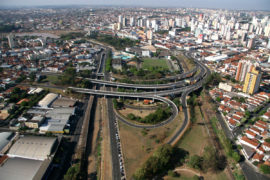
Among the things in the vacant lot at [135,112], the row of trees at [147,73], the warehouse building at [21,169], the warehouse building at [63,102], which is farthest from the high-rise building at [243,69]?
the warehouse building at [21,169]

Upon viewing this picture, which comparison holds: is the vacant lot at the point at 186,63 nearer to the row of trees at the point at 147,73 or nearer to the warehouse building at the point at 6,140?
the row of trees at the point at 147,73

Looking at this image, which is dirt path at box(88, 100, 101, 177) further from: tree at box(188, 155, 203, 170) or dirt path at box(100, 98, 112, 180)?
tree at box(188, 155, 203, 170)

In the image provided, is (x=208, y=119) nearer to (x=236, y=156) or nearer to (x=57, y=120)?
(x=236, y=156)

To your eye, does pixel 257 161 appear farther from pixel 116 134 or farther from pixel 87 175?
pixel 87 175

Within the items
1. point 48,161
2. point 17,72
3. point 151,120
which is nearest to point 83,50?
point 17,72

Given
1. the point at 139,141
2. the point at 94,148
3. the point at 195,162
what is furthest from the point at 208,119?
the point at 94,148

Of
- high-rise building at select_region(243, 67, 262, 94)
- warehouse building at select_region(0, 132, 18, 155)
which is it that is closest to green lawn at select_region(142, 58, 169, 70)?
high-rise building at select_region(243, 67, 262, 94)
